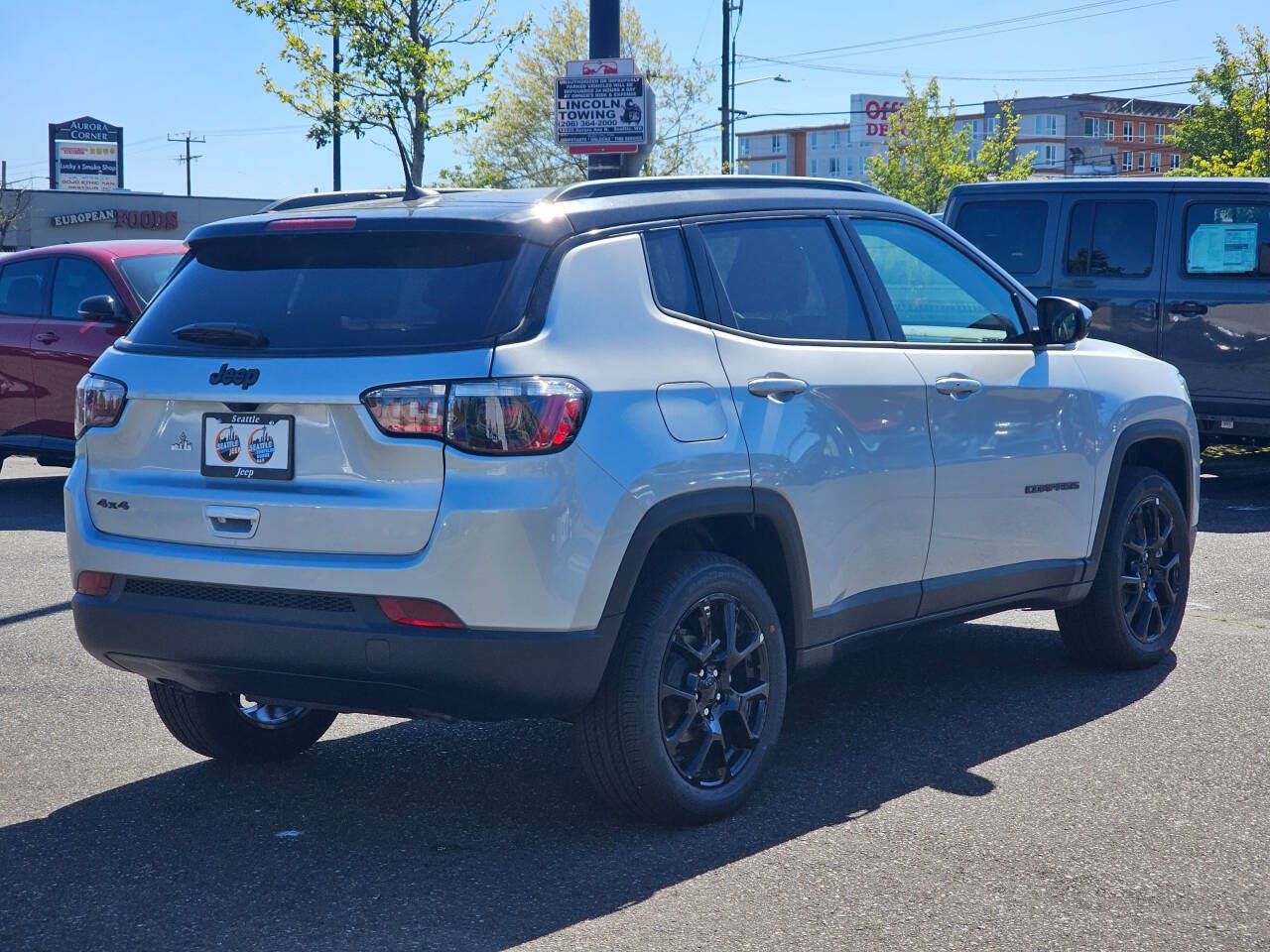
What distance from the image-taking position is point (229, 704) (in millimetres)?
4844

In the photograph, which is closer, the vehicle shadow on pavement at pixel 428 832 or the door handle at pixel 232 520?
the vehicle shadow on pavement at pixel 428 832

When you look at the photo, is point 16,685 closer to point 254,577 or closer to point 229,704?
point 229,704

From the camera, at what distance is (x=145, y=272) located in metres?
10.8

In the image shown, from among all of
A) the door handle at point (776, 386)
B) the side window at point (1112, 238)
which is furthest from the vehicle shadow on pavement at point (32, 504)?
the side window at point (1112, 238)

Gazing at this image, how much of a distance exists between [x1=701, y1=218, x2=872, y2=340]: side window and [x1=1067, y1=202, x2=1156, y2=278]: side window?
23.4 feet

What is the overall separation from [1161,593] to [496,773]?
116 inches

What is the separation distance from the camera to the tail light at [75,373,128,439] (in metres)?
4.23

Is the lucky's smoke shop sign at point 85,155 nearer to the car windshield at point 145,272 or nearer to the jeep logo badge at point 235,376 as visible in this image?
the car windshield at point 145,272

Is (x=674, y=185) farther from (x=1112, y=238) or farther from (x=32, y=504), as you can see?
(x=32, y=504)

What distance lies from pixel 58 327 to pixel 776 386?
801 cm

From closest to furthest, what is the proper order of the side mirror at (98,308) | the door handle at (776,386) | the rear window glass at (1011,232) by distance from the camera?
the door handle at (776,386) < the side mirror at (98,308) < the rear window glass at (1011,232)

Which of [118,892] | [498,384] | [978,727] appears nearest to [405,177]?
[498,384]

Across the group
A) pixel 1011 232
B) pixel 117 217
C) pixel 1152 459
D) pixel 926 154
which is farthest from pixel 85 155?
pixel 1152 459

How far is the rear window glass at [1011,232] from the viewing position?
11.7 meters
